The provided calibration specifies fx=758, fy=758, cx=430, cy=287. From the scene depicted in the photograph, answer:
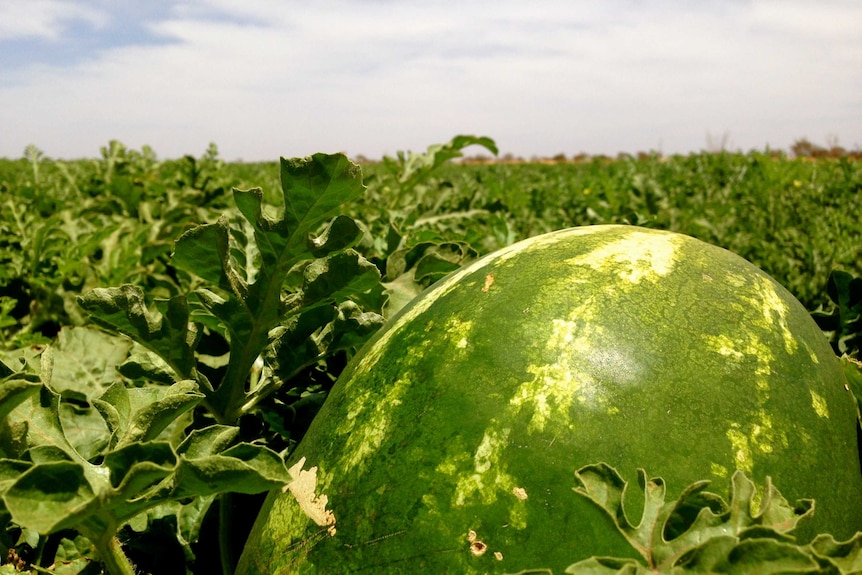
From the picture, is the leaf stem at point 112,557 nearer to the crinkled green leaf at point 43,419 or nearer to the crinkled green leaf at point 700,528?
the crinkled green leaf at point 43,419

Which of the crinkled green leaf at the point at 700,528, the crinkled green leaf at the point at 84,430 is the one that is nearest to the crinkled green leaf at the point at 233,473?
the crinkled green leaf at the point at 700,528

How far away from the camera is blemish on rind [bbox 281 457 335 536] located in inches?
50.1

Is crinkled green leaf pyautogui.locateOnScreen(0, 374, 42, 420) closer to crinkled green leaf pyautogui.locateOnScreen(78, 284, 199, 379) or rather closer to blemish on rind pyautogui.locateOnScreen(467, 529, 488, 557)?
crinkled green leaf pyautogui.locateOnScreen(78, 284, 199, 379)

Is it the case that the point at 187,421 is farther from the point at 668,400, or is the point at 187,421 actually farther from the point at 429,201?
the point at 429,201

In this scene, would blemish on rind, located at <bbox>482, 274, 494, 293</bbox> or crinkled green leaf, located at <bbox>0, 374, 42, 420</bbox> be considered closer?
crinkled green leaf, located at <bbox>0, 374, 42, 420</bbox>

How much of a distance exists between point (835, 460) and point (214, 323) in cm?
129

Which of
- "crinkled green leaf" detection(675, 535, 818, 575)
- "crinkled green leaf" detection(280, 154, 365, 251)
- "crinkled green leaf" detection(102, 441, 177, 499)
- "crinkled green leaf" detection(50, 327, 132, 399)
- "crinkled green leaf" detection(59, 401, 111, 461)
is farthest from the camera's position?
"crinkled green leaf" detection(50, 327, 132, 399)

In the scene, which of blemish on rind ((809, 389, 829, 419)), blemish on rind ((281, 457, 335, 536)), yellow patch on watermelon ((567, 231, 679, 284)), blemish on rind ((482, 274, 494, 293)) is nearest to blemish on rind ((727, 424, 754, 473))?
blemish on rind ((809, 389, 829, 419))

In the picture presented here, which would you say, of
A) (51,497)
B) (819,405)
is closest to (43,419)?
(51,497)

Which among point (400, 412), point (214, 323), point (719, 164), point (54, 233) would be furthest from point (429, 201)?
point (719, 164)

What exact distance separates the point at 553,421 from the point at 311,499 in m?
0.44

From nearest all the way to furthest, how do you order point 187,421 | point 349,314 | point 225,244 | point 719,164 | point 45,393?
point 45,393 < point 225,244 < point 349,314 < point 187,421 < point 719,164

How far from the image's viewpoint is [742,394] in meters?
1.25

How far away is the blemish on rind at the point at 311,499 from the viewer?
4.17 feet
